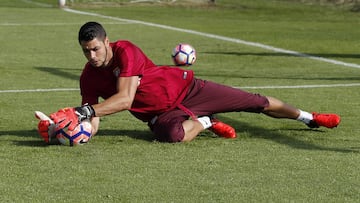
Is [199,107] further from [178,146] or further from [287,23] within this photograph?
[287,23]

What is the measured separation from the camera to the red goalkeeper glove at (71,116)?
8.87 metres

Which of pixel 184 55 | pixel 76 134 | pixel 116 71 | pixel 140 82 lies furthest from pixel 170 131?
pixel 184 55

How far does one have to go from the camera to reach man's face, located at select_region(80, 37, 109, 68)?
884 centimetres

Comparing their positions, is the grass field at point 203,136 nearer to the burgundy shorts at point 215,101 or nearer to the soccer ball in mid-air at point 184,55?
the burgundy shorts at point 215,101

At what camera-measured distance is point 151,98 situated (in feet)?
30.9

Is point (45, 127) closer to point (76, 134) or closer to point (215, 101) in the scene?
point (76, 134)

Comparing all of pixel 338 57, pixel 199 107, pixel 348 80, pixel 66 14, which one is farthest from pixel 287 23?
pixel 199 107

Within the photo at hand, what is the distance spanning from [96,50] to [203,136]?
5.29ft

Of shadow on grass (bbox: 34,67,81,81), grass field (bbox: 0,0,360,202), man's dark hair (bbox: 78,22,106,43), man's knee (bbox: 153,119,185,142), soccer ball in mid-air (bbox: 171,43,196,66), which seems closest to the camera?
grass field (bbox: 0,0,360,202)

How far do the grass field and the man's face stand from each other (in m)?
0.78

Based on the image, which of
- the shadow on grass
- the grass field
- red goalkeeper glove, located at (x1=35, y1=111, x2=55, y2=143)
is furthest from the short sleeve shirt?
the shadow on grass

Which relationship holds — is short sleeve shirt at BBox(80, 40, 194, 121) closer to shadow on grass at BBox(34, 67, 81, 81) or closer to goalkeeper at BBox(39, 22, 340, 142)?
goalkeeper at BBox(39, 22, 340, 142)

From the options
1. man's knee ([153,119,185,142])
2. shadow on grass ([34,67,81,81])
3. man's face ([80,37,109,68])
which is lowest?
shadow on grass ([34,67,81,81])

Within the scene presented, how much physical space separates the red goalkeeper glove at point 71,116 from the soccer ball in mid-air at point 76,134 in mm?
62
